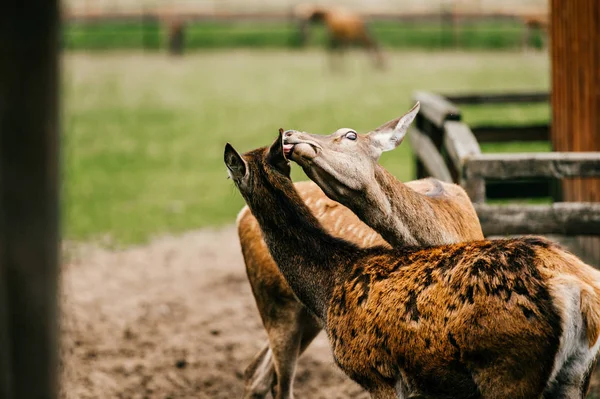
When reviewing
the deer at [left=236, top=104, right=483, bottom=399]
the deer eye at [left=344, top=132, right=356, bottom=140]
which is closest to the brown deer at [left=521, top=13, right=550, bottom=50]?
the deer at [left=236, top=104, right=483, bottom=399]

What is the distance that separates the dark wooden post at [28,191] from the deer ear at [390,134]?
269 cm

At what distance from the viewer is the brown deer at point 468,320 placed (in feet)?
11.2

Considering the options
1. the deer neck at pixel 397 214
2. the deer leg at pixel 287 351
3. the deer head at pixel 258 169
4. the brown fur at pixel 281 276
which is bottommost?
the deer leg at pixel 287 351

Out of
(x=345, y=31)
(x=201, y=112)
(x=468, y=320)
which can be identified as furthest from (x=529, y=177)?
(x=345, y=31)

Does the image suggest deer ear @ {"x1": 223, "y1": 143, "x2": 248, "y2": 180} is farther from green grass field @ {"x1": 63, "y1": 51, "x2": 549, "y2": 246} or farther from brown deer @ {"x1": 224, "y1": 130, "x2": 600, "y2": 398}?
green grass field @ {"x1": 63, "y1": 51, "x2": 549, "y2": 246}

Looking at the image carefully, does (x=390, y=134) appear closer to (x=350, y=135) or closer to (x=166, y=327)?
(x=350, y=135)

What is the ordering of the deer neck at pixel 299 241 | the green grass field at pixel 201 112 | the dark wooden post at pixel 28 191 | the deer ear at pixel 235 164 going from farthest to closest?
the green grass field at pixel 201 112
the deer neck at pixel 299 241
the deer ear at pixel 235 164
the dark wooden post at pixel 28 191

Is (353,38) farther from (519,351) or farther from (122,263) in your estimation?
(519,351)

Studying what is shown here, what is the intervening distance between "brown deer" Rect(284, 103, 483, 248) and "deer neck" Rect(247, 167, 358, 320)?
7.5 inches

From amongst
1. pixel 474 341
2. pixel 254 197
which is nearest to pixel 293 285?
pixel 254 197

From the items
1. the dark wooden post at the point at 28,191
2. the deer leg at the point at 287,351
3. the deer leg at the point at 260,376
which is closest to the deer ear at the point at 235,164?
the deer leg at the point at 287,351

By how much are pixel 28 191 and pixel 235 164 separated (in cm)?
222

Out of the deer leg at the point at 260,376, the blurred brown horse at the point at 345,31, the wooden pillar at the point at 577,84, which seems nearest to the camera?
the deer leg at the point at 260,376

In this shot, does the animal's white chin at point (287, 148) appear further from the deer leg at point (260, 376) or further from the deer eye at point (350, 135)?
the deer leg at point (260, 376)
